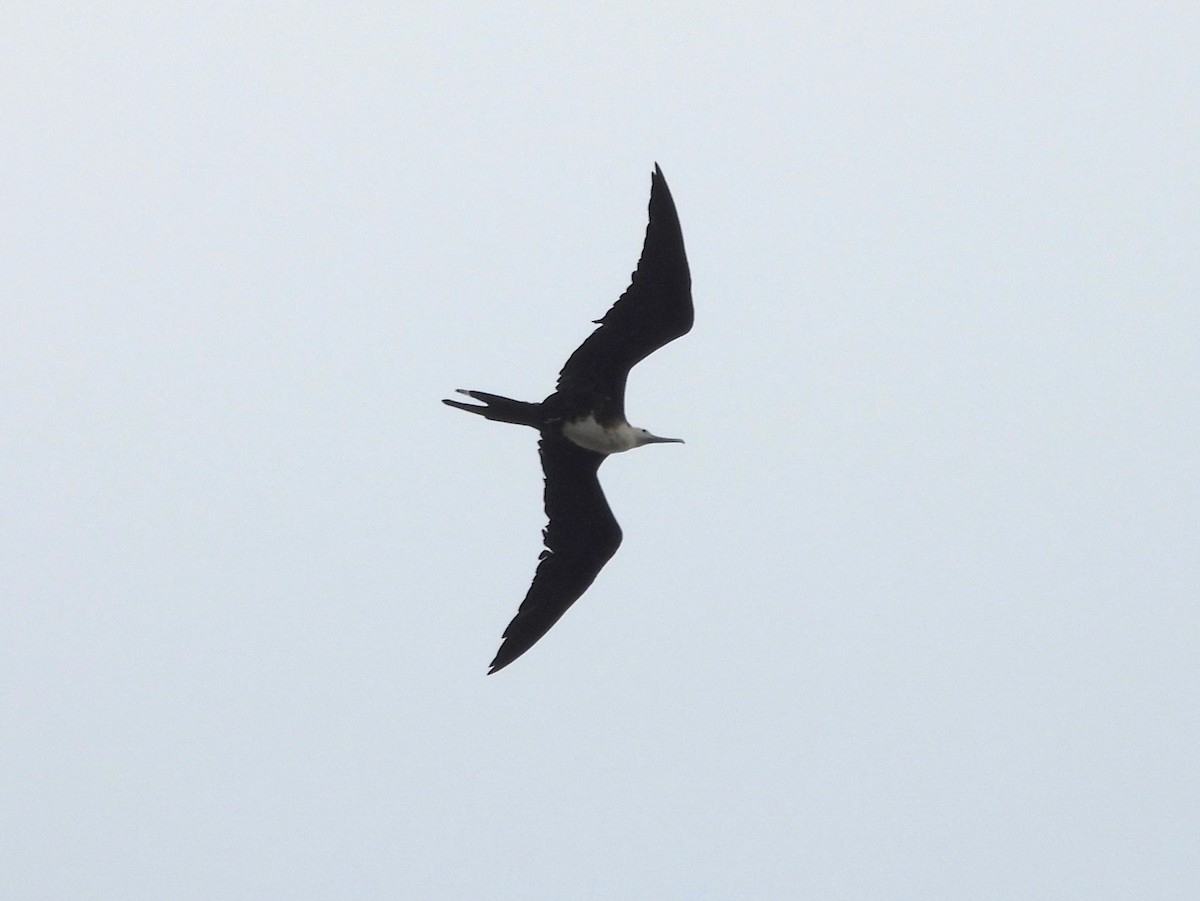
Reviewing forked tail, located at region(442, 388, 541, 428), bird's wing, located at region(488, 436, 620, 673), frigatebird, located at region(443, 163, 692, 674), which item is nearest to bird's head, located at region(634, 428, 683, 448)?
frigatebird, located at region(443, 163, 692, 674)

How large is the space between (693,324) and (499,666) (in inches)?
142

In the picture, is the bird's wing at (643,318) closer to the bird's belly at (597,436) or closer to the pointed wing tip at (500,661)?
the bird's belly at (597,436)

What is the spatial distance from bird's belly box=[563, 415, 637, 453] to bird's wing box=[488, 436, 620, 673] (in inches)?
7.4

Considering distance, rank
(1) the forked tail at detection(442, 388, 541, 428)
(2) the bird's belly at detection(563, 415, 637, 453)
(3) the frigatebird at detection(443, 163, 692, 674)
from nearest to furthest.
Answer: (3) the frigatebird at detection(443, 163, 692, 674) → (1) the forked tail at detection(442, 388, 541, 428) → (2) the bird's belly at detection(563, 415, 637, 453)

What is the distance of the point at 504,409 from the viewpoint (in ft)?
43.4

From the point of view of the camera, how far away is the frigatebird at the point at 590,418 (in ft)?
41.2

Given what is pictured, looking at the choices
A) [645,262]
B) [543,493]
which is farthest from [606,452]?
[645,262]

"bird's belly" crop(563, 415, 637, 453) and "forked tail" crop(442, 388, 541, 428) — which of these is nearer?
"forked tail" crop(442, 388, 541, 428)

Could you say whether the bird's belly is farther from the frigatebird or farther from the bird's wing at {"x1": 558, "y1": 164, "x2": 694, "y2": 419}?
the bird's wing at {"x1": 558, "y1": 164, "x2": 694, "y2": 419}

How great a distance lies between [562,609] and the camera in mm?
13922

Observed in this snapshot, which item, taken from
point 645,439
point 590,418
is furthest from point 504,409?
point 645,439

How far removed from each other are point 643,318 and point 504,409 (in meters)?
1.50

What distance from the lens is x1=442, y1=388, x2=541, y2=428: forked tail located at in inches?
515

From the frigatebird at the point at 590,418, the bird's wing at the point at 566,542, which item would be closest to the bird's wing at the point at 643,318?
the frigatebird at the point at 590,418
